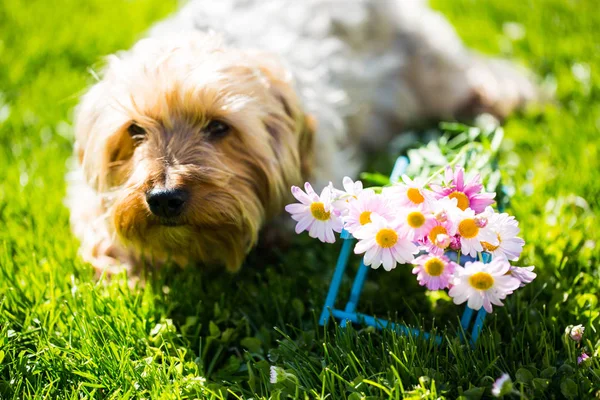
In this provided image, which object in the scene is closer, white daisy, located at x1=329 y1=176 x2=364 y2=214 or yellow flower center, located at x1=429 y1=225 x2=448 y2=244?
yellow flower center, located at x1=429 y1=225 x2=448 y2=244

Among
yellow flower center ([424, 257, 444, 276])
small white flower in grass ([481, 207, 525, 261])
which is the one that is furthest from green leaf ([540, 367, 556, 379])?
yellow flower center ([424, 257, 444, 276])

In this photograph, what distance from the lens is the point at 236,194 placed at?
267 cm

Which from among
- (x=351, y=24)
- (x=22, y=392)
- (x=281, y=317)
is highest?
(x=351, y=24)


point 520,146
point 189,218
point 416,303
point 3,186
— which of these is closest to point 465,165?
point 416,303

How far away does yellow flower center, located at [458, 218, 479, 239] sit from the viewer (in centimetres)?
199

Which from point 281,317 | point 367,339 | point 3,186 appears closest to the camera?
point 367,339

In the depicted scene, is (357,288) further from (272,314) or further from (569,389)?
(569,389)

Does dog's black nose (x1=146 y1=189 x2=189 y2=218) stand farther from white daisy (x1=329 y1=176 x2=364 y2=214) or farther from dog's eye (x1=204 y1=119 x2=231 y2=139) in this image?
white daisy (x1=329 y1=176 x2=364 y2=214)

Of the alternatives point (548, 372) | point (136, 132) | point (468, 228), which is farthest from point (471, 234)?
point (136, 132)

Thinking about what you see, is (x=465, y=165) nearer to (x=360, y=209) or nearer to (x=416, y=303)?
(x=416, y=303)

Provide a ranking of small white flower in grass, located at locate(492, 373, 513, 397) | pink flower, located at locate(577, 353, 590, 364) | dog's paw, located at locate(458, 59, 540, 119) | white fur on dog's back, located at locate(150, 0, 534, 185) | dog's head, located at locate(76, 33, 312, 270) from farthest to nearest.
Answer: dog's paw, located at locate(458, 59, 540, 119) < white fur on dog's back, located at locate(150, 0, 534, 185) < dog's head, located at locate(76, 33, 312, 270) < pink flower, located at locate(577, 353, 590, 364) < small white flower in grass, located at locate(492, 373, 513, 397)

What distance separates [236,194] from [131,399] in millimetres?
830

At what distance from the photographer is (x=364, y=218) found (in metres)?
2.09

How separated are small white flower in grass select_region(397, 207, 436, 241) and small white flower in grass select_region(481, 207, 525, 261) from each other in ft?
0.56
